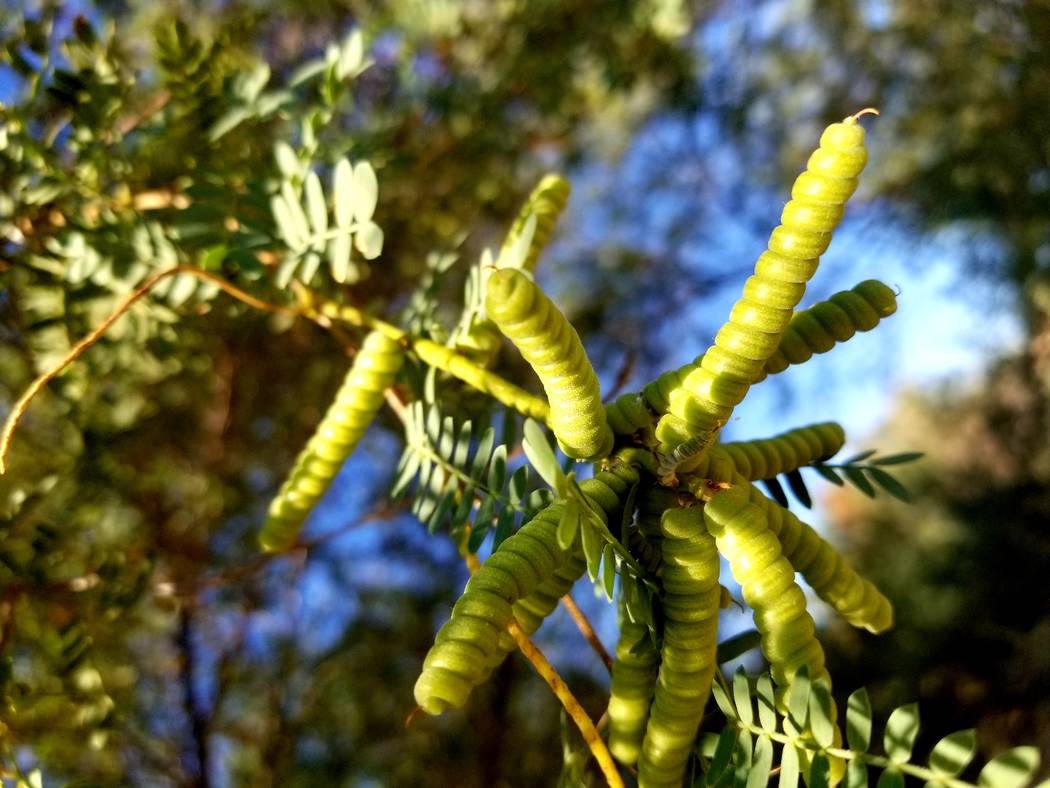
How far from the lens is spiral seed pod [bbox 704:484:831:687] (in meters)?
0.41

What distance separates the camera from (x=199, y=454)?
1518 mm

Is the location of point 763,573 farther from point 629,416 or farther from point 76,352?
point 76,352

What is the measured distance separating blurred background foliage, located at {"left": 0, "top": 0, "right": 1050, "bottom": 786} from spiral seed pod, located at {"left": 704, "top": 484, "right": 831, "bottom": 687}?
34 centimetres

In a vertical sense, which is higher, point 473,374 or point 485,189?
point 485,189

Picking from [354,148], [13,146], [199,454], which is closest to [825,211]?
Result: [354,148]

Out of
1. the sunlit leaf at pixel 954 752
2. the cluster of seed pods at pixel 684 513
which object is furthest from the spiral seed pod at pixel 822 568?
the sunlit leaf at pixel 954 752

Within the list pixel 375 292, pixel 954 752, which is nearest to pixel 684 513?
pixel 954 752

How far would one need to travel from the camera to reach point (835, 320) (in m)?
0.46

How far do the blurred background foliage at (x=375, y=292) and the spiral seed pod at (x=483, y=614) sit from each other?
0.34m

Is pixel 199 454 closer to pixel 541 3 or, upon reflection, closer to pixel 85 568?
pixel 85 568

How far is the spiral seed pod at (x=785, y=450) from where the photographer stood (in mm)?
507

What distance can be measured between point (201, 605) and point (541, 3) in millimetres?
1080

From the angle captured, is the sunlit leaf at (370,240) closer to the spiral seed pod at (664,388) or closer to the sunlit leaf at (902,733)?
the spiral seed pod at (664,388)

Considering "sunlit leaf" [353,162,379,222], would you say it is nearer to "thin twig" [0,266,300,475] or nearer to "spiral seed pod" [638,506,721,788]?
"thin twig" [0,266,300,475]
